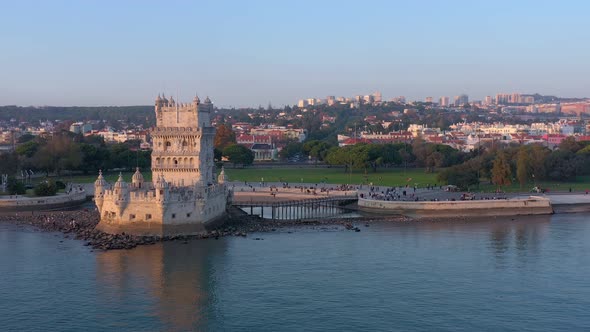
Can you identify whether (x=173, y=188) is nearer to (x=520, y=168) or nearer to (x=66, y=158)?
(x=520, y=168)

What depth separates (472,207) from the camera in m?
55.6

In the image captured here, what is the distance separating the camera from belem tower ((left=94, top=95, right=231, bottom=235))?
4400 cm

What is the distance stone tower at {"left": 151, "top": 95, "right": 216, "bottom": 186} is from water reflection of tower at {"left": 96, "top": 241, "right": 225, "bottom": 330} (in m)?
7.33

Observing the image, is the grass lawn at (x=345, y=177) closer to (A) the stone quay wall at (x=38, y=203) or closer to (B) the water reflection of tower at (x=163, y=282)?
(A) the stone quay wall at (x=38, y=203)

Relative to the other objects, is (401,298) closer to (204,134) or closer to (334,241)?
(334,241)

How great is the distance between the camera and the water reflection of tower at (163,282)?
2900cm

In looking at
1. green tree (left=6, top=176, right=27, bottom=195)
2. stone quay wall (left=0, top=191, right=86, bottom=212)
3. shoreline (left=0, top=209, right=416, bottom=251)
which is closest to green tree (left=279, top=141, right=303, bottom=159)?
stone quay wall (left=0, top=191, right=86, bottom=212)

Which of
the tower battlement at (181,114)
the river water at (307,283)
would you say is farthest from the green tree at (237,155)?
the river water at (307,283)

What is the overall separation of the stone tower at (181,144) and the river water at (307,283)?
267 inches

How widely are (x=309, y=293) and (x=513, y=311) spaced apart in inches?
326

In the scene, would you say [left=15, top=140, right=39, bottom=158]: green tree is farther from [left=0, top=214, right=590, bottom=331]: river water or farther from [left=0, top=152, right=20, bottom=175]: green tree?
[left=0, top=214, right=590, bottom=331]: river water

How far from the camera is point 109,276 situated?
34.9 metres

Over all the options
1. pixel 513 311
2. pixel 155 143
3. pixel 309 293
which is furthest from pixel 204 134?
pixel 513 311

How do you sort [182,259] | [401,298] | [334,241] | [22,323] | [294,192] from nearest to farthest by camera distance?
[22,323] < [401,298] < [182,259] < [334,241] < [294,192]
